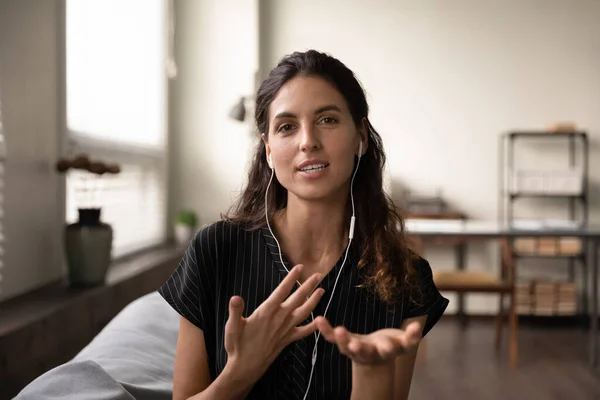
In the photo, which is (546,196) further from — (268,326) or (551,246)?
(268,326)

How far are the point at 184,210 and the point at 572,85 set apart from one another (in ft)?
10.9

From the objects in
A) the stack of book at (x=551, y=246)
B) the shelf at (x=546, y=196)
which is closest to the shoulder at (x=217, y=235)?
the shelf at (x=546, y=196)

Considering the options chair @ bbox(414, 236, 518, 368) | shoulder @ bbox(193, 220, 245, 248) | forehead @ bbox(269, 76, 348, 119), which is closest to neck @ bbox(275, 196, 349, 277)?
shoulder @ bbox(193, 220, 245, 248)

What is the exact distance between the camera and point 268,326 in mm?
1160

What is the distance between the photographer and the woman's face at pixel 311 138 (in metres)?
1.42

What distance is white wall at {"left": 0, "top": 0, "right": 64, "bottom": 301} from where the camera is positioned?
2.37m

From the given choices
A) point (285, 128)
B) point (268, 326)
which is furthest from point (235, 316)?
point (285, 128)

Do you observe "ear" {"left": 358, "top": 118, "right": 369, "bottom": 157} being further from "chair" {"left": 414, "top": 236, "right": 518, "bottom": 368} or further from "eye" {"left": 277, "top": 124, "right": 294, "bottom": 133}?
"chair" {"left": 414, "top": 236, "right": 518, "bottom": 368}

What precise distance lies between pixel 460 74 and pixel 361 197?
4.36 m

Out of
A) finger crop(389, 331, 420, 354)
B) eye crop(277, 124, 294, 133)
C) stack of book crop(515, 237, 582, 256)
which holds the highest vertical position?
eye crop(277, 124, 294, 133)

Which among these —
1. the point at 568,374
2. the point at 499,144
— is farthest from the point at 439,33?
the point at 568,374

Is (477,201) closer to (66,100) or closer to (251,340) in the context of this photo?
(66,100)

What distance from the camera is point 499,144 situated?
567 centimetres

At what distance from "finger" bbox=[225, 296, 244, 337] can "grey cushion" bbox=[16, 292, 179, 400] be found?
321 mm
